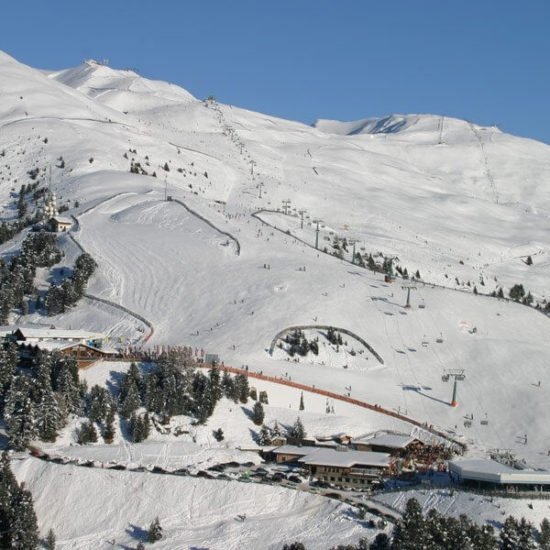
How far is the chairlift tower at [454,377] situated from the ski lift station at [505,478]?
15.9m

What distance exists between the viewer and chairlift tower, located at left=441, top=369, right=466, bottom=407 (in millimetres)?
66875

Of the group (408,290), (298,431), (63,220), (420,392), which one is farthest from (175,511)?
(63,220)

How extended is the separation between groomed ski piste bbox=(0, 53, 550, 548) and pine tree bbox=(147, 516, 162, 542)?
6.38 ft

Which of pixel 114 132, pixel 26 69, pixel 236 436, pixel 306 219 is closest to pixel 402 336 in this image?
pixel 236 436

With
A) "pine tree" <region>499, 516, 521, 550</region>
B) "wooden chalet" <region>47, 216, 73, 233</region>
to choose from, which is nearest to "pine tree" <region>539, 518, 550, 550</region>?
"pine tree" <region>499, 516, 521, 550</region>

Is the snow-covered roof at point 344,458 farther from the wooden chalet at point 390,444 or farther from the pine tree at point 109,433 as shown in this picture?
the pine tree at point 109,433

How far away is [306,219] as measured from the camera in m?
129

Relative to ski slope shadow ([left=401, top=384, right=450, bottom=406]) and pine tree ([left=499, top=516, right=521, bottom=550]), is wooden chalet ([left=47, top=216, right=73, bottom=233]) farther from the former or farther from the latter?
pine tree ([left=499, top=516, right=521, bottom=550])

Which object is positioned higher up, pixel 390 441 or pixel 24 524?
pixel 390 441

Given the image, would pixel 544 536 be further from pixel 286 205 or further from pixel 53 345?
pixel 286 205

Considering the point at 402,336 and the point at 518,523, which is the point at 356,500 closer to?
the point at 518,523

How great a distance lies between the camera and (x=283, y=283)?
268 feet

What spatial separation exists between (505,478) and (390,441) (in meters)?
10.1

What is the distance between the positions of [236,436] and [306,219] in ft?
240
